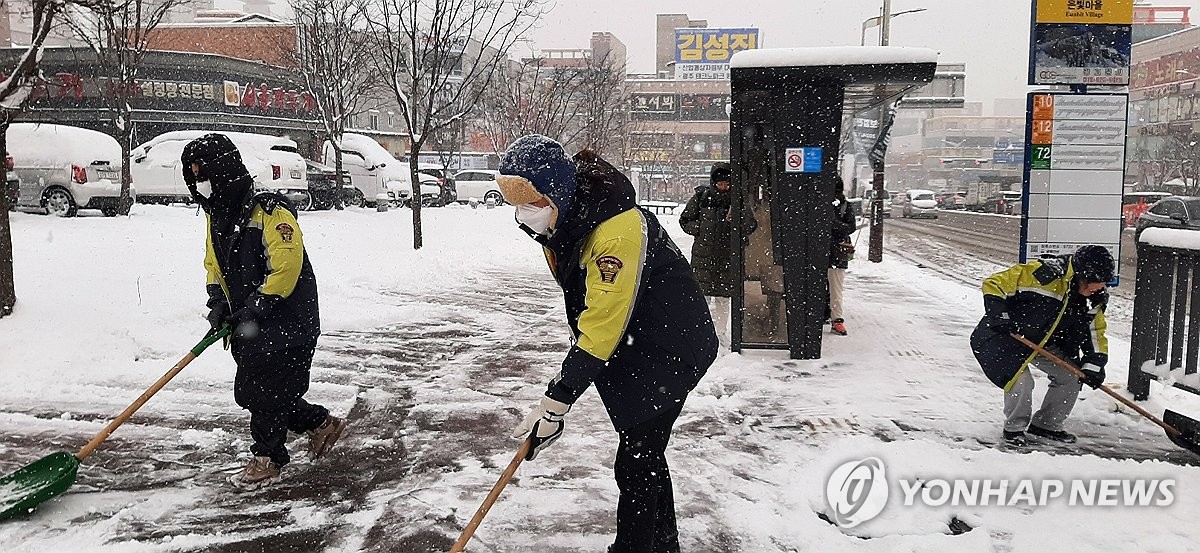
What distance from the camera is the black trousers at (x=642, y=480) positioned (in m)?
3.14

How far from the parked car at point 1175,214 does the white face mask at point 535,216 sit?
67.3 ft

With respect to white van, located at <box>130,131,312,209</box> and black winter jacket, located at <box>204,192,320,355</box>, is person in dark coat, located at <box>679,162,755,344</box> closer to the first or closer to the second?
black winter jacket, located at <box>204,192,320,355</box>

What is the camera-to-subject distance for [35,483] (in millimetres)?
3914

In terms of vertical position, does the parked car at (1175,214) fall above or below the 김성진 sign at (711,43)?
below

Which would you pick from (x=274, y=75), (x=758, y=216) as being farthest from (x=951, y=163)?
(x=758, y=216)

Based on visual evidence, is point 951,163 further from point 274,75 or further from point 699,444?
point 699,444

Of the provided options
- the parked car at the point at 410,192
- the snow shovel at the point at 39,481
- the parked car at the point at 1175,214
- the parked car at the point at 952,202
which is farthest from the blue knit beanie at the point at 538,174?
the parked car at the point at 952,202

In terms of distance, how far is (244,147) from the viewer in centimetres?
1942

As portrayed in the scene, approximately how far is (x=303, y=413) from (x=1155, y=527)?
417 cm

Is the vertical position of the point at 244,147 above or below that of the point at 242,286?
above

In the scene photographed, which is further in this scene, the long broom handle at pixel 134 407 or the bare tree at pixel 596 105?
the bare tree at pixel 596 105

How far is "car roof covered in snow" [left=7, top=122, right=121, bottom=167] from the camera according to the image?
1498 cm

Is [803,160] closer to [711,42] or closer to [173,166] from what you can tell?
[173,166]

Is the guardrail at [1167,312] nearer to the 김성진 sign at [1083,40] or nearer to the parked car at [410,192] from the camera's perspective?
the 김성진 sign at [1083,40]
